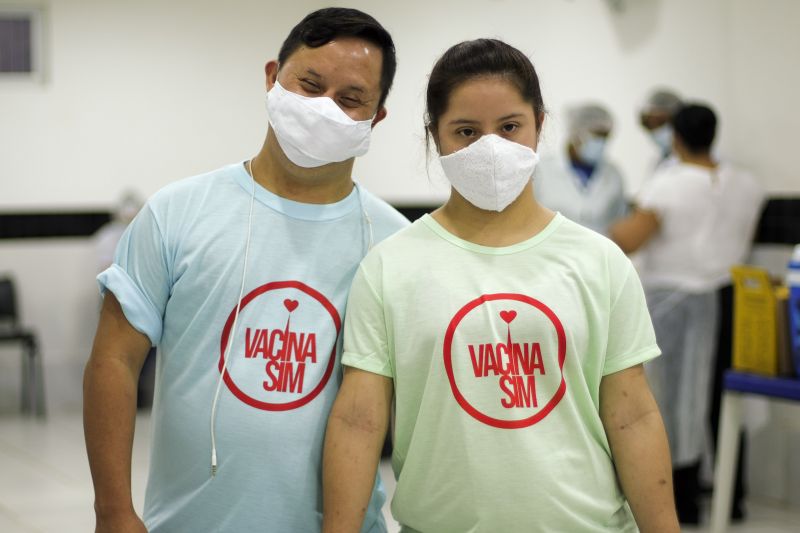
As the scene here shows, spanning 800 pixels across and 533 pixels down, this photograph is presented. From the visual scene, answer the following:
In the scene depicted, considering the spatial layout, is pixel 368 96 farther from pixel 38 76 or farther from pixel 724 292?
pixel 38 76

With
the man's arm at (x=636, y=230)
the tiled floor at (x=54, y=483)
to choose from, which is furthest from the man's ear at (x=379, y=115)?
the man's arm at (x=636, y=230)

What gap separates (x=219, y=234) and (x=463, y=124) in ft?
1.40

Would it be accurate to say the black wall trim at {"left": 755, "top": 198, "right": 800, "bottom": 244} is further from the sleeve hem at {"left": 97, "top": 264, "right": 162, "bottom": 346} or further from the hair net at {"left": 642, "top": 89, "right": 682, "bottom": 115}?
the sleeve hem at {"left": 97, "top": 264, "right": 162, "bottom": 346}

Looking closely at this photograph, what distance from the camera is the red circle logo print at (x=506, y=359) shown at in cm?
148

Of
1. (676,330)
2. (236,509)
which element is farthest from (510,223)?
(676,330)

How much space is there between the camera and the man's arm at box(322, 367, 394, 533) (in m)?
1.50

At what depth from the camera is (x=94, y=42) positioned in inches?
301

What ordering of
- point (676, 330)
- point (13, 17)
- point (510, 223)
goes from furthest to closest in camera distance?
point (13, 17)
point (676, 330)
point (510, 223)

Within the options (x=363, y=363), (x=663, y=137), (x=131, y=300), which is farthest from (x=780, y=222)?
(x=131, y=300)

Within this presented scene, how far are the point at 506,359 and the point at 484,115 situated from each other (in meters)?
0.38

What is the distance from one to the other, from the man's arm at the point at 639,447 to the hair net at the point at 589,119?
10.9 ft

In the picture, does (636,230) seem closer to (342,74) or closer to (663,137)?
(663,137)

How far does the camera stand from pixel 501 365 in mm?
1486

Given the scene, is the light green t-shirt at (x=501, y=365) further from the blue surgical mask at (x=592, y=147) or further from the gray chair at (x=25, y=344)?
the gray chair at (x=25, y=344)
